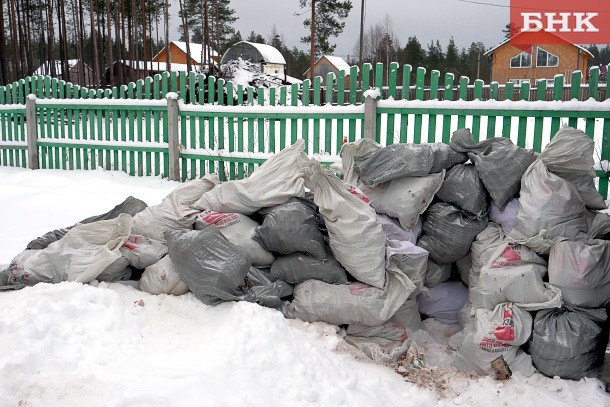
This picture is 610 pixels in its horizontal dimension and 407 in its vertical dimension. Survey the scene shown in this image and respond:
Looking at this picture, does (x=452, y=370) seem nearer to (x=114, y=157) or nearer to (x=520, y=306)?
(x=520, y=306)

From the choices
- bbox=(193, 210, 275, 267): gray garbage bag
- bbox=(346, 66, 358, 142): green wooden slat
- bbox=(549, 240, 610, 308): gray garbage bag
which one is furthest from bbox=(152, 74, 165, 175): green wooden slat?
bbox=(549, 240, 610, 308): gray garbage bag

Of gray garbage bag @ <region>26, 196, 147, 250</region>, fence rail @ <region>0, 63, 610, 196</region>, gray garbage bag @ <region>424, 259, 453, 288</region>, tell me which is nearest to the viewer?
gray garbage bag @ <region>424, 259, 453, 288</region>

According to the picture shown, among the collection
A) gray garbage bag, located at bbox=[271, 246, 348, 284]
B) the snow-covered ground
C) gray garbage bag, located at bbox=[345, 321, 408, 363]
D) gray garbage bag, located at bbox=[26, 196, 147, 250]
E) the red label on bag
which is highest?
the red label on bag

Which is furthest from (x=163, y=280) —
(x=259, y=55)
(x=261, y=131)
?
(x=259, y=55)

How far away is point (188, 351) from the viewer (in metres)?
2.77

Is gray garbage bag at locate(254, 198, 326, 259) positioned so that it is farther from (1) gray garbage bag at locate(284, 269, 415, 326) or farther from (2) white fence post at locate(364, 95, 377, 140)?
(2) white fence post at locate(364, 95, 377, 140)

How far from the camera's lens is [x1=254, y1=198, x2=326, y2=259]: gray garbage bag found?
3.43 m

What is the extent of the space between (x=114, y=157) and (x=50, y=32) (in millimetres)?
24360

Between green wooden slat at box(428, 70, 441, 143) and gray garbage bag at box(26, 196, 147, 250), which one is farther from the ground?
green wooden slat at box(428, 70, 441, 143)

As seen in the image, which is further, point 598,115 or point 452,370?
point 598,115

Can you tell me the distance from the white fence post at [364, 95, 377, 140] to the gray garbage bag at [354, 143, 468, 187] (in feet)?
8.60

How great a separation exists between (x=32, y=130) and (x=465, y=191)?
322 inches

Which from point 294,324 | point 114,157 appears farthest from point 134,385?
point 114,157

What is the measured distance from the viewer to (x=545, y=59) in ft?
125
